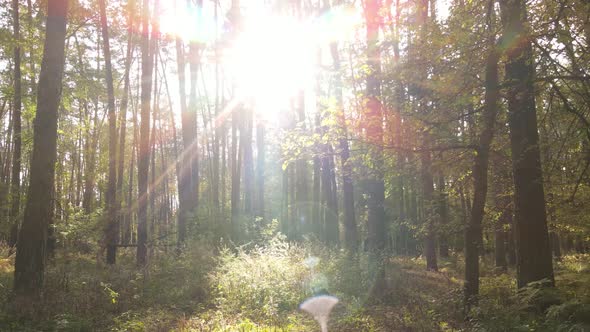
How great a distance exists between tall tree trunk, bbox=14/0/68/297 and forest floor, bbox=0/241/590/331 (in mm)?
532

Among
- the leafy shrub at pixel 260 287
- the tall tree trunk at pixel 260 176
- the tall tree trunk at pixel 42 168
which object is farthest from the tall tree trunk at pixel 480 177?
the tall tree trunk at pixel 260 176

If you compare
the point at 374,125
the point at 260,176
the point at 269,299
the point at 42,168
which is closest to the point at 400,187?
the point at 374,125

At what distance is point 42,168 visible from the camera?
8.46 metres

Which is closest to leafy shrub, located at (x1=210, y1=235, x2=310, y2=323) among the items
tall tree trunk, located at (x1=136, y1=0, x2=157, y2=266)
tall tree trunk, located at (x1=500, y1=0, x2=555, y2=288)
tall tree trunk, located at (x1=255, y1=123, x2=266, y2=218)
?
tall tree trunk, located at (x1=136, y1=0, x2=157, y2=266)

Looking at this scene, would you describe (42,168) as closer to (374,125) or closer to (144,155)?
(144,155)

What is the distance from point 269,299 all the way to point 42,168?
5.49 m

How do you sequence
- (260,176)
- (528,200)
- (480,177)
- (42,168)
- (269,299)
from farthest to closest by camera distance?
1. (260,176)
2. (269,299)
3. (42,168)
4. (528,200)
5. (480,177)

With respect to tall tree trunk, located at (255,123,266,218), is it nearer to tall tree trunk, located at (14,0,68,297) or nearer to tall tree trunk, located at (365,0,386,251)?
tall tree trunk, located at (365,0,386,251)

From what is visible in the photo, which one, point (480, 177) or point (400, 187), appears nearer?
point (480, 177)

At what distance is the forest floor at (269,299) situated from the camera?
6489 millimetres

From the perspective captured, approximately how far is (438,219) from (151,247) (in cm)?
1139

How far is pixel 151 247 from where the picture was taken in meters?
15.8

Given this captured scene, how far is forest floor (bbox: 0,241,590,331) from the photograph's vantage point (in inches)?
255

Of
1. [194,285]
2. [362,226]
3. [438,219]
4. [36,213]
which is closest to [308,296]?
[194,285]
